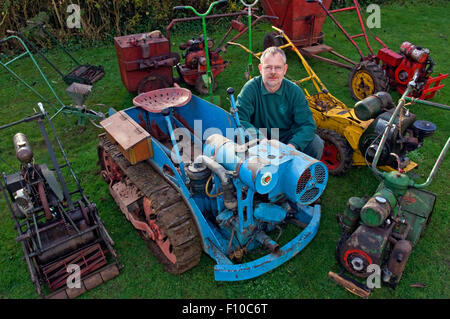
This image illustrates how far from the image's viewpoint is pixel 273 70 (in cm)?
378

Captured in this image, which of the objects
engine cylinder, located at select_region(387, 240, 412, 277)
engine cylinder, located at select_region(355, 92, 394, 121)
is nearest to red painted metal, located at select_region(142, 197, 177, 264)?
engine cylinder, located at select_region(387, 240, 412, 277)

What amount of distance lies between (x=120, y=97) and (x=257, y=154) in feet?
17.0

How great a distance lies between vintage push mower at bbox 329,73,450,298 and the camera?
323cm

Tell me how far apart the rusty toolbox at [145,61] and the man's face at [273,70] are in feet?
10.7

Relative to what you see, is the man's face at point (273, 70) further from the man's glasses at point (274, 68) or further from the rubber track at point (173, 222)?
the rubber track at point (173, 222)

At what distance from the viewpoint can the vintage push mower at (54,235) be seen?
3.54 meters

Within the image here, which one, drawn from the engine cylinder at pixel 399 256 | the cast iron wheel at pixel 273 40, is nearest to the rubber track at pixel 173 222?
the engine cylinder at pixel 399 256

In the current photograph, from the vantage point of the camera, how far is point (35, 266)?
143 inches

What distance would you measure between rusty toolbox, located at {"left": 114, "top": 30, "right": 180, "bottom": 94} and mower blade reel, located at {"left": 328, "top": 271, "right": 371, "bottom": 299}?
4753mm

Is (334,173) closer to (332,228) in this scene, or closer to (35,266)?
(332,228)

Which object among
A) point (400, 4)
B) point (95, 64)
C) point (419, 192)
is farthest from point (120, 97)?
point (400, 4)

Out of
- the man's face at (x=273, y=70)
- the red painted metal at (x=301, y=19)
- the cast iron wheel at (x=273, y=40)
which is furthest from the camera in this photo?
the cast iron wheel at (x=273, y=40)

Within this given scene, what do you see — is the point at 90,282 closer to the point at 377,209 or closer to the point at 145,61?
the point at 377,209

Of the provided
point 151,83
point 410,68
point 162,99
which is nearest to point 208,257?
point 162,99
